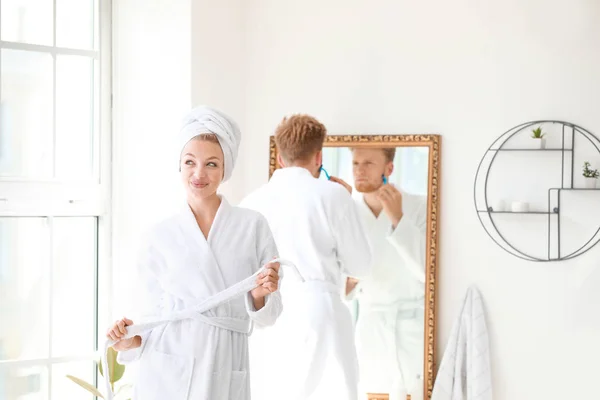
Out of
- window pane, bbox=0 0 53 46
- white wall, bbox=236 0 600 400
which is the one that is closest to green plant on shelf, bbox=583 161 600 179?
white wall, bbox=236 0 600 400

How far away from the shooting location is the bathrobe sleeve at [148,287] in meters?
2.22

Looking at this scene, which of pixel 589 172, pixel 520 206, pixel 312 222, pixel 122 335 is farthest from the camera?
pixel 520 206

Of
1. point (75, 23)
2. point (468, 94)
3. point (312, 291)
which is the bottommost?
point (312, 291)

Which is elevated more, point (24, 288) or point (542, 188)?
point (542, 188)

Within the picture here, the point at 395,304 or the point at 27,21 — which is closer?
the point at 27,21

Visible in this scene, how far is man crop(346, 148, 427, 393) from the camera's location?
140 inches

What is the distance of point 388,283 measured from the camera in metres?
3.60

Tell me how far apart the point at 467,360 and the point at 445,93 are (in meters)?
1.08

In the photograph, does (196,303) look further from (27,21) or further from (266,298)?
(27,21)

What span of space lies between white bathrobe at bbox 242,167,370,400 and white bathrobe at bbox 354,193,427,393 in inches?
15.5

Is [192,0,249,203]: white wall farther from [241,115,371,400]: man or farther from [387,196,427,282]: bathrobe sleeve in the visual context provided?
[387,196,427,282]: bathrobe sleeve

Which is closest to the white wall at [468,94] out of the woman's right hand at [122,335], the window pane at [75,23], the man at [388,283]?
the man at [388,283]

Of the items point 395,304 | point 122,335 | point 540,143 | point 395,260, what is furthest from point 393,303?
point 122,335

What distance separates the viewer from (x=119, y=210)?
3.51 meters
